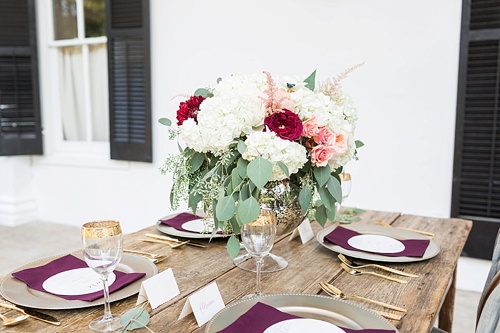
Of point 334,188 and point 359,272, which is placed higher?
point 334,188

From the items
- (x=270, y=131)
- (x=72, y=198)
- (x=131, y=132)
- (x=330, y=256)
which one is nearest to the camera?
(x=270, y=131)

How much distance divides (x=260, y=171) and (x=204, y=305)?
30cm

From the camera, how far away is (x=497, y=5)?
94.9 inches

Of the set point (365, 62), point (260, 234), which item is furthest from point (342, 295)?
point (365, 62)

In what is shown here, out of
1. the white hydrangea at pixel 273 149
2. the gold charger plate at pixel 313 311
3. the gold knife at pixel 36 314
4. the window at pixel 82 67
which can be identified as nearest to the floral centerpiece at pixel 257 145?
the white hydrangea at pixel 273 149

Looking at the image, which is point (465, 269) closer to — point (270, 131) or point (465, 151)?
point (465, 151)

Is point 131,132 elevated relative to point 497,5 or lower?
lower

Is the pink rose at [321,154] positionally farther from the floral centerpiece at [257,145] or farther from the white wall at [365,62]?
the white wall at [365,62]

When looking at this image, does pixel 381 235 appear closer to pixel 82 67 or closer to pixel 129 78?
pixel 129 78

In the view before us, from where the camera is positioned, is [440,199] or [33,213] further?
[33,213]

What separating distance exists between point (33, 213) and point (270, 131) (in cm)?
391

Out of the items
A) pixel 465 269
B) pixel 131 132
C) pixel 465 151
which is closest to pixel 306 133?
pixel 465 151

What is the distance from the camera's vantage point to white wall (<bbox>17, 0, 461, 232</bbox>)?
8.79 ft

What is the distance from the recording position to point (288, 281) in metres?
1.10
